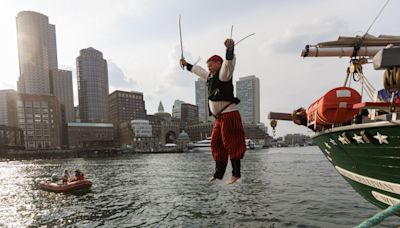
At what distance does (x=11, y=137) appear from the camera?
136 meters

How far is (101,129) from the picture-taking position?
177 m

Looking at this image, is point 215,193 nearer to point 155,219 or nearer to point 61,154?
point 155,219

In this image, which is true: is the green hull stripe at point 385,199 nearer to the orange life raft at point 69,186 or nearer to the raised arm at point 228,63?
the raised arm at point 228,63

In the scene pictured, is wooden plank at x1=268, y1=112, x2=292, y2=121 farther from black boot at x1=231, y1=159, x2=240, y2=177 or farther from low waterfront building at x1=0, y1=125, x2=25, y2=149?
low waterfront building at x1=0, y1=125, x2=25, y2=149

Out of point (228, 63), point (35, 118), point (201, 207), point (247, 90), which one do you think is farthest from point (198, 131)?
point (228, 63)

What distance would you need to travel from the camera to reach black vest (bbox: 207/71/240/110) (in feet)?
13.4

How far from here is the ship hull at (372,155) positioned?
6.05 m

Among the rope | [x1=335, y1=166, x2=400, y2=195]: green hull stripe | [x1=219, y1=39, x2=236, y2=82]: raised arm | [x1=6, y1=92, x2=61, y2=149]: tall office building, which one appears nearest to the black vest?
[x1=219, y1=39, x2=236, y2=82]: raised arm

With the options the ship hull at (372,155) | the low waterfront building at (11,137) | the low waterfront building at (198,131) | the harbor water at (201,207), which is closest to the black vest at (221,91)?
the ship hull at (372,155)

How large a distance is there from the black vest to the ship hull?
4.13 meters

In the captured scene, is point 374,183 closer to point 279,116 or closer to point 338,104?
point 279,116

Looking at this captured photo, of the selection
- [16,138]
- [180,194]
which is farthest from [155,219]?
[16,138]

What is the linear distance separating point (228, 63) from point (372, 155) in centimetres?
581

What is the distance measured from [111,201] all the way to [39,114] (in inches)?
6039
